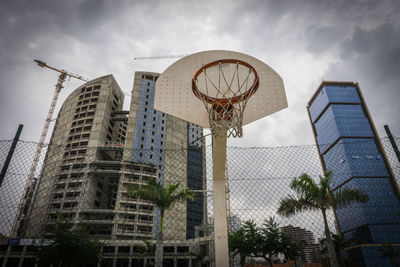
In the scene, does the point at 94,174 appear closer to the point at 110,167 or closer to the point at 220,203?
the point at 110,167

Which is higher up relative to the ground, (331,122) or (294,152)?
(331,122)

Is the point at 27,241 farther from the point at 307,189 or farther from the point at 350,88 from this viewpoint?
the point at 350,88

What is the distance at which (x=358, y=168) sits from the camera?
2073 inches

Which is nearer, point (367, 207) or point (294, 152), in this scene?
point (294, 152)

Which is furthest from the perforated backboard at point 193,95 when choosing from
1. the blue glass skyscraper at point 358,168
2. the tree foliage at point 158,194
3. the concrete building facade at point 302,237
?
the blue glass skyscraper at point 358,168

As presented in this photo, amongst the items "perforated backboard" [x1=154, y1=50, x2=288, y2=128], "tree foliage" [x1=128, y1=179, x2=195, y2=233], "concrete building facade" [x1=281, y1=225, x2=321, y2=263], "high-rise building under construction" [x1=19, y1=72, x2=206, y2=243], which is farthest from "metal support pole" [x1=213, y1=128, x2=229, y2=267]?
"high-rise building under construction" [x1=19, y1=72, x2=206, y2=243]

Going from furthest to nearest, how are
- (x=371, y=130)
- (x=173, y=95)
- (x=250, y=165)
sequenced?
(x=371, y=130), (x=250, y=165), (x=173, y=95)

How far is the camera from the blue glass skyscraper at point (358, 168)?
1796 inches

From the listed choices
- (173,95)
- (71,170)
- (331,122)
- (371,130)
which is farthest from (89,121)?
(371,130)

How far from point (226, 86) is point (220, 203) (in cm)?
313

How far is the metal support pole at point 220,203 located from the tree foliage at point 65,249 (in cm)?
357

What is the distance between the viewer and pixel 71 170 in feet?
125

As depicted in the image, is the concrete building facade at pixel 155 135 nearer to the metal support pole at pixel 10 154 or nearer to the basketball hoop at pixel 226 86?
the metal support pole at pixel 10 154

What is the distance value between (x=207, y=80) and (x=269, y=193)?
3.88 meters
